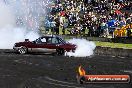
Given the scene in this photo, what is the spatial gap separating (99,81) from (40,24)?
32422 mm

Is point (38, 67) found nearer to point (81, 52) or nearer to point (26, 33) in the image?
point (81, 52)

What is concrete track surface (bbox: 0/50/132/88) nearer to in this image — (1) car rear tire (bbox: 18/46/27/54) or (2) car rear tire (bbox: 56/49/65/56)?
(2) car rear tire (bbox: 56/49/65/56)

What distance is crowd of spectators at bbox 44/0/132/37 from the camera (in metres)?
33.0

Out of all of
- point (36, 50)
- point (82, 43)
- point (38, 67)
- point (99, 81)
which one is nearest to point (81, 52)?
point (82, 43)

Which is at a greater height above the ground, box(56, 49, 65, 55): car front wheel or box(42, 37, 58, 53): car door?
box(42, 37, 58, 53): car door

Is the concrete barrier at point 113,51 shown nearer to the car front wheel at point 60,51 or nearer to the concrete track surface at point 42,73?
the car front wheel at point 60,51

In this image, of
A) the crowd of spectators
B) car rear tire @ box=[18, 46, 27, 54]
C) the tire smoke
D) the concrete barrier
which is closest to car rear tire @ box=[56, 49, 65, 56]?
car rear tire @ box=[18, 46, 27, 54]

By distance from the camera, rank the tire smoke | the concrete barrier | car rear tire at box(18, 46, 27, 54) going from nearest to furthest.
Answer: the concrete barrier, car rear tire at box(18, 46, 27, 54), the tire smoke

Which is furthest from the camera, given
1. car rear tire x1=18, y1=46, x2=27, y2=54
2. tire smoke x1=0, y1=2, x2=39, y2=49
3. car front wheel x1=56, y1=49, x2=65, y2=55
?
tire smoke x1=0, y1=2, x2=39, y2=49

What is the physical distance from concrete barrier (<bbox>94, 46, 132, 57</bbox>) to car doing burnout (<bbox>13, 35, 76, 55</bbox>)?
2797mm

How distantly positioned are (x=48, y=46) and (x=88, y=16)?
34.1ft

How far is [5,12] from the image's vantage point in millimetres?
34688

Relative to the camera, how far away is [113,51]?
26969mm

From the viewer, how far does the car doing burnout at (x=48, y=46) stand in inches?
1018
